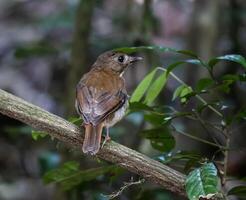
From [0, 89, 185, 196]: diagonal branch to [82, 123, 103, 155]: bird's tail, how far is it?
0.11 meters

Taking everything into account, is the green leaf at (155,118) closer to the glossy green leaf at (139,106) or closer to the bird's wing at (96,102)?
the glossy green leaf at (139,106)

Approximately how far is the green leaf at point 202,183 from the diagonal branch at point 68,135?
150 mm

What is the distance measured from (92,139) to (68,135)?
23 centimetres

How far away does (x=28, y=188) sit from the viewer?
6.39 meters

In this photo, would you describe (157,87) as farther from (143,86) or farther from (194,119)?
(194,119)

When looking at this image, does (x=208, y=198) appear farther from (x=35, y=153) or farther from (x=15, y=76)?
(x=15, y=76)

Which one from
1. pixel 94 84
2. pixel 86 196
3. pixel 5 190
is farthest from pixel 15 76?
pixel 94 84

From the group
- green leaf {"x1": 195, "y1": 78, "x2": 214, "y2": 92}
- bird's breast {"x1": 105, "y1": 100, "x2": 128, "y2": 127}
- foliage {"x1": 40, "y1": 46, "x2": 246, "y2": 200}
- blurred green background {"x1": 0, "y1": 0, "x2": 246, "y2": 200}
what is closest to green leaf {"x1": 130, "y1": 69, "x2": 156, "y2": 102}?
foliage {"x1": 40, "y1": 46, "x2": 246, "y2": 200}

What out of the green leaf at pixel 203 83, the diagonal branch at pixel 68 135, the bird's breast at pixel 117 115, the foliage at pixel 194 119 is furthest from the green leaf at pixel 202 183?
the bird's breast at pixel 117 115

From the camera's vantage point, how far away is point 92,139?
9.51 ft

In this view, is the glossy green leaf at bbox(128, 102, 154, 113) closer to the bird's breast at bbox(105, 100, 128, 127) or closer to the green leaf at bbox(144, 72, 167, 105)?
the green leaf at bbox(144, 72, 167, 105)

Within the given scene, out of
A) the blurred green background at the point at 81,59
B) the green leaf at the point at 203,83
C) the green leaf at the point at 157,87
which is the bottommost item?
the blurred green background at the point at 81,59

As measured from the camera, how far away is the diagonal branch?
2635 mm

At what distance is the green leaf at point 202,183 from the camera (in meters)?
2.46
